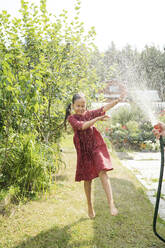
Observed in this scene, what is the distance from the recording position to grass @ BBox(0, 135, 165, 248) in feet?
7.87

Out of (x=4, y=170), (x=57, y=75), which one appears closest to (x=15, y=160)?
(x=4, y=170)

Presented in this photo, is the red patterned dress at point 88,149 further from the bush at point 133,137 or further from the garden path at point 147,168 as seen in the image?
the bush at point 133,137

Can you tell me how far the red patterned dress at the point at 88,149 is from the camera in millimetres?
2662

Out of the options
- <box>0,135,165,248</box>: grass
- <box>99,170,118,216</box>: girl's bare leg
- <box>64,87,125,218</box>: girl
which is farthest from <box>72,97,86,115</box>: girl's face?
<box>0,135,165,248</box>: grass

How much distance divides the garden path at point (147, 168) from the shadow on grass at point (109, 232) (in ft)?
1.12

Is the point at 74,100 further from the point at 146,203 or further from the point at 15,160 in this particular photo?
the point at 146,203

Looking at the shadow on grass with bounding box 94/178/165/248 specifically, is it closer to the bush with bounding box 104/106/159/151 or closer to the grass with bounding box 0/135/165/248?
the grass with bounding box 0/135/165/248

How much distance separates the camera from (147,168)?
566cm

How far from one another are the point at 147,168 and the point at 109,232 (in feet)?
10.8

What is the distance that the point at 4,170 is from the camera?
3.36m

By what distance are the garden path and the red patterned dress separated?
1.11 m

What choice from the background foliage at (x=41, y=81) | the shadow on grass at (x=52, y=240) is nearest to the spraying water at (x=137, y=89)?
the background foliage at (x=41, y=81)

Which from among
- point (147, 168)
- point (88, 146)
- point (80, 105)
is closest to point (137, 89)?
point (147, 168)

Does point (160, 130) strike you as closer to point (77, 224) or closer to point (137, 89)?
point (77, 224)
